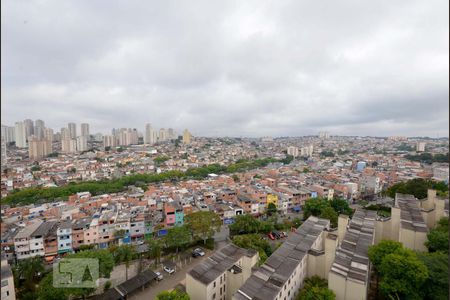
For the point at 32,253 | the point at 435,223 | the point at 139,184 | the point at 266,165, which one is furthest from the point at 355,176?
the point at 32,253

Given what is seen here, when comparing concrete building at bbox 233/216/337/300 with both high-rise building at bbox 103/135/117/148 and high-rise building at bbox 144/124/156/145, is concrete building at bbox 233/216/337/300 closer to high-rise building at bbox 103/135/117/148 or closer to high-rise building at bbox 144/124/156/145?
high-rise building at bbox 103/135/117/148

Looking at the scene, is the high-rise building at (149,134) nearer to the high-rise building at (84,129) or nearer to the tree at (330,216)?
the high-rise building at (84,129)

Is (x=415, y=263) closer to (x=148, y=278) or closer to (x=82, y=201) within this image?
(x=148, y=278)

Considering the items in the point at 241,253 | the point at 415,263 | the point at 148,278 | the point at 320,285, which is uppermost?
the point at 415,263

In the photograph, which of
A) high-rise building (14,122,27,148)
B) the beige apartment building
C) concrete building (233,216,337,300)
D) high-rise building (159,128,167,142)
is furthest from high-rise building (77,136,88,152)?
the beige apartment building

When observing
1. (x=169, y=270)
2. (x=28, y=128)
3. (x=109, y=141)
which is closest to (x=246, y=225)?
(x=169, y=270)

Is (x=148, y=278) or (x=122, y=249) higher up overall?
(x=122, y=249)
